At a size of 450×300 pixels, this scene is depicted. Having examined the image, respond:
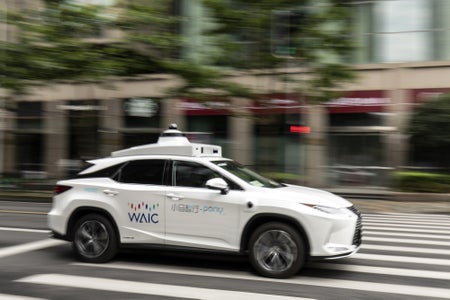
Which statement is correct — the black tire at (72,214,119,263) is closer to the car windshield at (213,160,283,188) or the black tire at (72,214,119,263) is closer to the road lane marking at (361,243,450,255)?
the car windshield at (213,160,283,188)

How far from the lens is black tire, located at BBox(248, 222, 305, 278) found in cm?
611

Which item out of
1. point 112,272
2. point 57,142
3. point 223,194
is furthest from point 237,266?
point 57,142

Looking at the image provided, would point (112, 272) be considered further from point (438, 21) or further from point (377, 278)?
point (438, 21)

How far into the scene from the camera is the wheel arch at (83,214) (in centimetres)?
697

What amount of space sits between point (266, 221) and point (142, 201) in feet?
5.63

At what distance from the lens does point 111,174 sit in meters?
7.20

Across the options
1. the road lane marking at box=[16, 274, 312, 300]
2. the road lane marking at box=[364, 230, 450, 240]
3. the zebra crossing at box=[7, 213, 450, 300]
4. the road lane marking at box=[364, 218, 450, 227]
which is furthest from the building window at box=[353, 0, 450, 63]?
the road lane marking at box=[16, 274, 312, 300]

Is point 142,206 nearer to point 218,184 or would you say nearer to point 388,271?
point 218,184

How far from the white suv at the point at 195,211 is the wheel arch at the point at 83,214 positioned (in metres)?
0.01

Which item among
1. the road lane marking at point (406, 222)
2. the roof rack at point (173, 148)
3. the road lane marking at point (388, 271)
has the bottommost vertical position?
the road lane marking at point (406, 222)

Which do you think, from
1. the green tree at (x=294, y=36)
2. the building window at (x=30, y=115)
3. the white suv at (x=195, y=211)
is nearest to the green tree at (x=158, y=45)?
the green tree at (x=294, y=36)

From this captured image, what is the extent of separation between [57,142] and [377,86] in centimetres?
1648

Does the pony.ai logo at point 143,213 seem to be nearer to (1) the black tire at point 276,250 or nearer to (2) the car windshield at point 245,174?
(2) the car windshield at point 245,174

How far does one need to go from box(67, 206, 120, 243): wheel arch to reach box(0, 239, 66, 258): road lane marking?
51.2 inches
